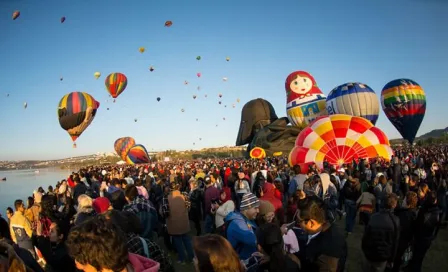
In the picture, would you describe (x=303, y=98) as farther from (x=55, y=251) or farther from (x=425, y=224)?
(x=55, y=251)

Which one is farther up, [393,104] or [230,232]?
[393,104]

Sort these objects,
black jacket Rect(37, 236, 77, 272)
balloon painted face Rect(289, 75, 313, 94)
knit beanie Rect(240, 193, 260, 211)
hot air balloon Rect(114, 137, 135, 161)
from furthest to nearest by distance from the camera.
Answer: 1. hot air balloon Rect(114, 137, 135, 161)
2. balloon painted face Rect(289, 75, 313, 94)
3. knit beanie Rect(240, 193, 260, 211)
4. black jacket Rect(37, 236, 77, 272)

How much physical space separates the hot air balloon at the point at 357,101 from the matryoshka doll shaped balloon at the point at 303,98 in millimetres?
5396

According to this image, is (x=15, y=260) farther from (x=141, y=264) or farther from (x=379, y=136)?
(x=379, y=136)

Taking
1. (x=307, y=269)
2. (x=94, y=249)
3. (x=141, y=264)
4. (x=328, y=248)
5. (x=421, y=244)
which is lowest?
(x=421, y=244)

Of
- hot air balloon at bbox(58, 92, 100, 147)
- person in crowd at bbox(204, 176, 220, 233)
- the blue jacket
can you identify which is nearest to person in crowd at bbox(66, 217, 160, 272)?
the blue jacket

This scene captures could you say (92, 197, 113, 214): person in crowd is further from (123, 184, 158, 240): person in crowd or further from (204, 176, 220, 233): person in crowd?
(204, 176, 220, 233): person in crowd

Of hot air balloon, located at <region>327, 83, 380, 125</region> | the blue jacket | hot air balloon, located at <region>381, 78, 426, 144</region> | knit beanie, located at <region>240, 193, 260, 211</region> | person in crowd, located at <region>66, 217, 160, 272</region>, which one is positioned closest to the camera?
person in crowd, located at <region>66, 217, 160, 272</region>

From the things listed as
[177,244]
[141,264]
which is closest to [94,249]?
[141,264]

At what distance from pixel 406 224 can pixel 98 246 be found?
3.54 meters

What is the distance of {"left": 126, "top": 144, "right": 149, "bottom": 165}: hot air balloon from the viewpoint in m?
36.1

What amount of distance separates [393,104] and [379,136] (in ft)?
27.9

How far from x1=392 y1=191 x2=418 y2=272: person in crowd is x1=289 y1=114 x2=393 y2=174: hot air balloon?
25.1 feet

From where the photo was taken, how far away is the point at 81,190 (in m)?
8.18
